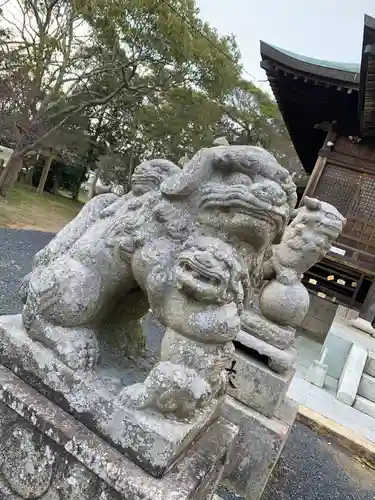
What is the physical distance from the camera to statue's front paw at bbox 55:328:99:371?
1.34 metres

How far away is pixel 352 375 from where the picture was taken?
5.29 m

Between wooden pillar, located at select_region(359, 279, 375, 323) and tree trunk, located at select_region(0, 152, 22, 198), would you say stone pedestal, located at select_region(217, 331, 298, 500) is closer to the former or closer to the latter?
wooden pillar, located at select_region(359, 279, 375, 323)

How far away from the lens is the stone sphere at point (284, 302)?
2.42 m

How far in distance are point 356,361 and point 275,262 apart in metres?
3.83

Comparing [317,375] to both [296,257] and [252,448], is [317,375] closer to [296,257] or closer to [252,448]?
[252,448]

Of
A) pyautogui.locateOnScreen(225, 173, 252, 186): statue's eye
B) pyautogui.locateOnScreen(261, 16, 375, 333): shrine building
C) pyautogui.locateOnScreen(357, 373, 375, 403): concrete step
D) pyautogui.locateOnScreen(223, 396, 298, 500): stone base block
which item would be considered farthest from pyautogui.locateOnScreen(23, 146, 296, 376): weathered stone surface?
pyautogui.locateOnScreen(261, 16, 375, 333): shrine building

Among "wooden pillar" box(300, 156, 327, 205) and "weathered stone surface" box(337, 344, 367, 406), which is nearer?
"weathered stone surface" box(337, 344, 367, 406)

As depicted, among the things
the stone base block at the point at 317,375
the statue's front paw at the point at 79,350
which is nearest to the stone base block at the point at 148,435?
the statue's front paw at the point at 79,350

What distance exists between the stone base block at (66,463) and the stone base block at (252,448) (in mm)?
958

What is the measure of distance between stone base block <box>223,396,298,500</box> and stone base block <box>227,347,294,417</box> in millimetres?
43

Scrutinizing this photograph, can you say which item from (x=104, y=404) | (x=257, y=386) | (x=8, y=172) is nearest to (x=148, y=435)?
(x=104, y=404)

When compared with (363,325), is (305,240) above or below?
above

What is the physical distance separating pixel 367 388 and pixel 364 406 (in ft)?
1.68

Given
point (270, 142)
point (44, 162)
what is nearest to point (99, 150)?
point (44, 162)
